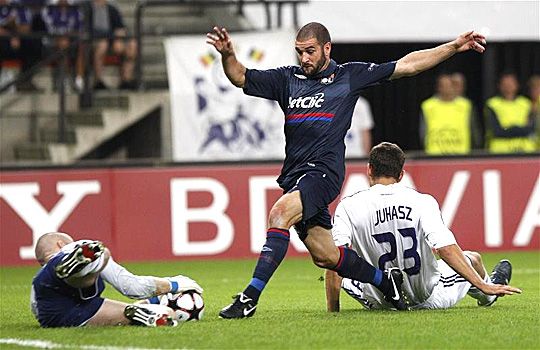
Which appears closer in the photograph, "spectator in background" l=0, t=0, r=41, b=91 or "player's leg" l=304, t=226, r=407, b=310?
"player's leg" l=304, t=226, r=407, b=310

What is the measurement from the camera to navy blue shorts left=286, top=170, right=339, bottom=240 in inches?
359

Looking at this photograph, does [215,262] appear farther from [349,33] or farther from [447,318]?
[447,318]

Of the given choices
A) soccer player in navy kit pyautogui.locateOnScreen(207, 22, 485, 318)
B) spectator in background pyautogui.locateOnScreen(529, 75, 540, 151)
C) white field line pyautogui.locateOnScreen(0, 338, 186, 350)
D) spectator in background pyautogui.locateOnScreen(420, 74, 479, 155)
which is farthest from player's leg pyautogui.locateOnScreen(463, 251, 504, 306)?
spectator in background pyautogui.locateOnScreen(529, 75, 540, 151)

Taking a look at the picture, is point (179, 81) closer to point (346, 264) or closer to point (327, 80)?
point (327, 80)

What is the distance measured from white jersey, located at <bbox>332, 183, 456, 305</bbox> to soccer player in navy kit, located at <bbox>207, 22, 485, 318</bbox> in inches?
4.2

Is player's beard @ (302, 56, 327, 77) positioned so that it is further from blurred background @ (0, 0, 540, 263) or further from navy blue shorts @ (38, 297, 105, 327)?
blurred background @ (0, 0, 540, 263)

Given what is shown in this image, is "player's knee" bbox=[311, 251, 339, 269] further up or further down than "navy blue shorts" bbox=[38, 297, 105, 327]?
further up

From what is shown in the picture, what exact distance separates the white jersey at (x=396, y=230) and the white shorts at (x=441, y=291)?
0.17 m

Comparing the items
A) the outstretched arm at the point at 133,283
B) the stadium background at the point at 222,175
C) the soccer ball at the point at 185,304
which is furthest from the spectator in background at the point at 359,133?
the outstretched arm at the point at 133,283

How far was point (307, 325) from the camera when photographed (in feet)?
28.6

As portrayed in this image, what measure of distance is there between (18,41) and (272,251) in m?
10.5

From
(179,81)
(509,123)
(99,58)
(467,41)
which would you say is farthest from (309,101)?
Answer: (99,58)

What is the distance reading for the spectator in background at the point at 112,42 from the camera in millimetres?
18609

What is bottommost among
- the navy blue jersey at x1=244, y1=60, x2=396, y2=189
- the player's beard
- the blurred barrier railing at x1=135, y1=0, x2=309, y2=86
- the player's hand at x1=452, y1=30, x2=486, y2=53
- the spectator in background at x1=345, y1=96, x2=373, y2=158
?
the spectator in background at x1=345, y1=96, x2=373, y2=158
